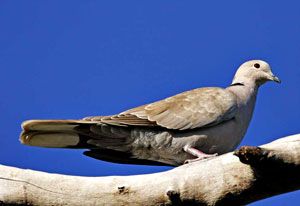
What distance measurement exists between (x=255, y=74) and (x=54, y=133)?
9.13 ft

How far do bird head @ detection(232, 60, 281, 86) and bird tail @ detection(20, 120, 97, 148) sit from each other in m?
2.22

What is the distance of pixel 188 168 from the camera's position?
16.5ft

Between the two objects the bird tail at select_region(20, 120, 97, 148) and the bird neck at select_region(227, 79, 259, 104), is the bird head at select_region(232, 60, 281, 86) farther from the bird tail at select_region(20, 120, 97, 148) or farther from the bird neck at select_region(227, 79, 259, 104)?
the bird tail at select_region(20, 120, 97, 148)

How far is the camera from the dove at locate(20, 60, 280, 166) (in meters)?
6.71

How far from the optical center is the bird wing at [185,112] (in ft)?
22.5

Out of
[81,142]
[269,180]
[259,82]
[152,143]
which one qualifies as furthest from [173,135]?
[269,180]

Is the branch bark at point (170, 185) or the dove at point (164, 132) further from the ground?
the dove at point (164, 132)

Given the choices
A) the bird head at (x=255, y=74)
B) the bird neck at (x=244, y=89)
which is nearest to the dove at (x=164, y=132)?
the bird neck at (x=244, y=89)

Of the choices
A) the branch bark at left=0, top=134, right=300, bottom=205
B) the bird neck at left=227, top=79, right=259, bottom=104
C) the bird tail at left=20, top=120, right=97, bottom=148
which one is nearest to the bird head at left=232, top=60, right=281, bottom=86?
the bird neck at left=227, top=79, right=259, bottom=104

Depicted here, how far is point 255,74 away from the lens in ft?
26.6

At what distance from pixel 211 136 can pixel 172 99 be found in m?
0.71

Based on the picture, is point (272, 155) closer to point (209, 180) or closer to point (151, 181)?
point (209, 180)

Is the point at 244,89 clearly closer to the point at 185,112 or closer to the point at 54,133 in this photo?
the point at 185,112

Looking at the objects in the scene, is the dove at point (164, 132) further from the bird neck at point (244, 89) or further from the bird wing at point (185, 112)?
the bird neck at point (244, 89)
